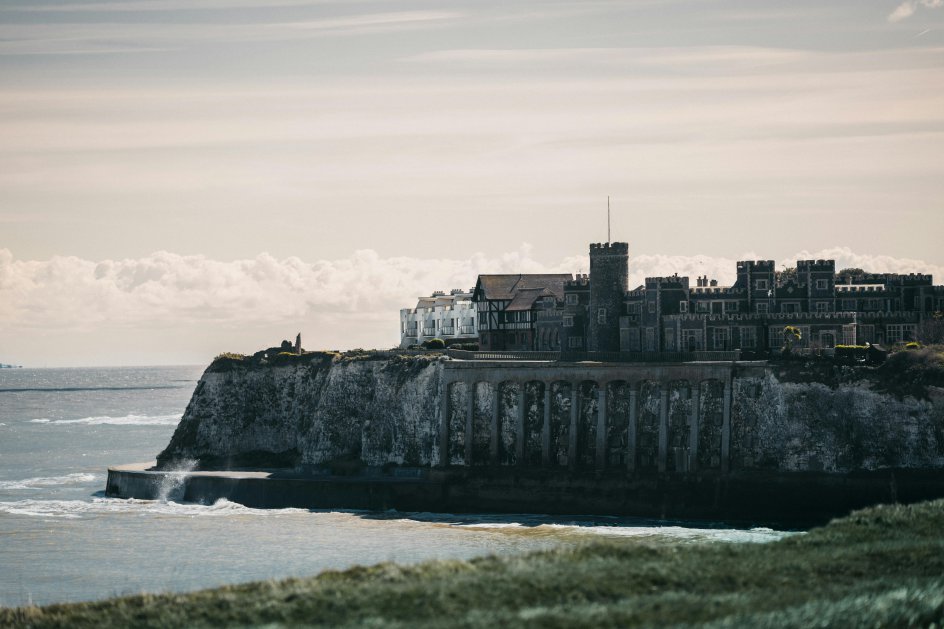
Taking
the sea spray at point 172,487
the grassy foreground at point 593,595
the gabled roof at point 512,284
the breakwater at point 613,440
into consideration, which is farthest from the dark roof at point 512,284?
the grassy foreground at point 593,595

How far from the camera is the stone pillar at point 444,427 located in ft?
314

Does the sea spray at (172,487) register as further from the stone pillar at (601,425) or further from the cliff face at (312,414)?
the stone pillar at (601,425)

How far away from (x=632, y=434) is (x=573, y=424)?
4.19 meters

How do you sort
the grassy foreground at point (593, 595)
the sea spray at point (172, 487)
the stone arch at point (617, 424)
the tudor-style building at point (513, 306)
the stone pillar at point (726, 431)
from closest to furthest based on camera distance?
1. the grassy foreground at point (593, 595)
2. the stone pillar at point (726, 431)
3. the stone arch at point (617, 424)
4. the sea spray at point (172, 487)
5. the tudor-style building at point (513, 306)

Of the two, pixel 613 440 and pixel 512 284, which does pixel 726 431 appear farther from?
pixel 512 284

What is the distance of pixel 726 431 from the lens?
87.6 metres

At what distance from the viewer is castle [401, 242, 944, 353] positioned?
334ft

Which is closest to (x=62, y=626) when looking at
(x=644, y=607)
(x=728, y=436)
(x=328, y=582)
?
(x=328, y=582)

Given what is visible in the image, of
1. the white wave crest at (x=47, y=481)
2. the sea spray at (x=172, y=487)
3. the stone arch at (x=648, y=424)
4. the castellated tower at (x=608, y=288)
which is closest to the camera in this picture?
the stone arch at (x=648, y=424)

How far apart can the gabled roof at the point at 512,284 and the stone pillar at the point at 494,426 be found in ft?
117

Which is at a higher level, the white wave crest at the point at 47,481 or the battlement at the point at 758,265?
the battlement at the point at 758,265

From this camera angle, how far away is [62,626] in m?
42.2

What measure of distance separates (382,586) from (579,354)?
55.1 meters

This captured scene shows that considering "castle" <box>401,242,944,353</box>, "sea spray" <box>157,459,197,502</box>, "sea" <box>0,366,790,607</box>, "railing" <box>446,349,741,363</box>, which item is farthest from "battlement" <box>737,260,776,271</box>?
"sea spray" <box>157,459,197,502</box>
